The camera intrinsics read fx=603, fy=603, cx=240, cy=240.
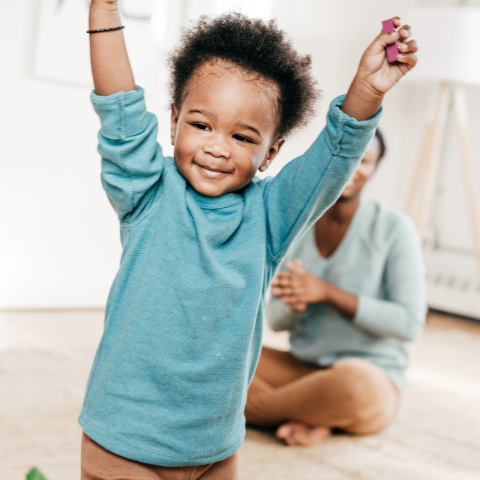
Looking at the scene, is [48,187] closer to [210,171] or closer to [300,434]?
[300,434]

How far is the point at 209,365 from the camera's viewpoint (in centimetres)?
68

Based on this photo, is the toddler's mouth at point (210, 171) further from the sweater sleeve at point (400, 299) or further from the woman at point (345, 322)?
the sweater sleeve at point (400, 299)

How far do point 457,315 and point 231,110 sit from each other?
307 cm

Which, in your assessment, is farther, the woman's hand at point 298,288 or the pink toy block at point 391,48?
the woman's hand at point 298,288

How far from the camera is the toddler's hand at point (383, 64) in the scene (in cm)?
62

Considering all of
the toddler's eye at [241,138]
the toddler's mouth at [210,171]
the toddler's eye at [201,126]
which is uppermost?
the toddler's eye at [201,126]

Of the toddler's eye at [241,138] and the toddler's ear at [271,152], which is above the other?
the toddler's eye at [241,138]

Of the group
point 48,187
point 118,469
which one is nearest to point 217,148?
point 118,469

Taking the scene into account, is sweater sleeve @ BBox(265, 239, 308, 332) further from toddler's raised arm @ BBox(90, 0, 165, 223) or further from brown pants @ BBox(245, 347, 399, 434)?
toddler's raised arm @ BBox(90, 0, 165, 223)

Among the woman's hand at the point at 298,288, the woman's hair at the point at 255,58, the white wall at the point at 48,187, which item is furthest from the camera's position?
the white wall at the point at 48,187

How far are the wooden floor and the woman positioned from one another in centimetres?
8

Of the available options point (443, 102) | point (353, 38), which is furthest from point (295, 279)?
point (353, 38)

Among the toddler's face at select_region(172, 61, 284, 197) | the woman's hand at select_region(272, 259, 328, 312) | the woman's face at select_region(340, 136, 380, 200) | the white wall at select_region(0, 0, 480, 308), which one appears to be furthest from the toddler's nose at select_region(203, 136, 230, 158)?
the white wall at select_region(0, 0, 480, 308)

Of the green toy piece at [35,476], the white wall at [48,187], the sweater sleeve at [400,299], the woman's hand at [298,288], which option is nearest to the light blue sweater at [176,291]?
the green toy piece at [35,476]
